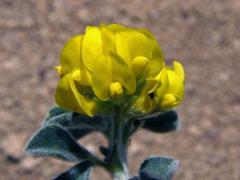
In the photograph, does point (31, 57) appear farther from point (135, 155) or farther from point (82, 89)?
point (82, 89)

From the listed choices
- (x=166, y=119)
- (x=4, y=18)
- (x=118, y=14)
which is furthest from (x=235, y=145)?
(x=166, y=119)

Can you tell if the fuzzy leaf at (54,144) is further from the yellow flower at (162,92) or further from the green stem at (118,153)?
the yellow flower at (162,92)

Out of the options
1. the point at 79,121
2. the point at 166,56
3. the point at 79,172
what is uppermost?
the point at 79,121

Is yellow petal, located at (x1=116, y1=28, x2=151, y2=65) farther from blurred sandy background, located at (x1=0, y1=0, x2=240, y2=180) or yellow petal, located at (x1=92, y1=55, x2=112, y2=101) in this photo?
blurred sandy background, located at (x1=0, y1=0, x2=240, y2=180)

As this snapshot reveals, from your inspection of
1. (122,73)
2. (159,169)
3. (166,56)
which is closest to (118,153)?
(159,169)

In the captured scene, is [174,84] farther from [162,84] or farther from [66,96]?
[66,96]

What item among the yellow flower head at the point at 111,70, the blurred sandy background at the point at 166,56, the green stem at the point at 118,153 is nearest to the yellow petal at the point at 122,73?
the yellow flower head at the point at 111,70

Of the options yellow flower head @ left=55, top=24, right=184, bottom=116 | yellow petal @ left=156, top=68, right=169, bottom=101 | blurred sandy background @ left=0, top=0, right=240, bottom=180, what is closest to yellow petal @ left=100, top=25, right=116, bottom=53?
yellow flower head @ left=55, top=24, right=184, bottom=116
